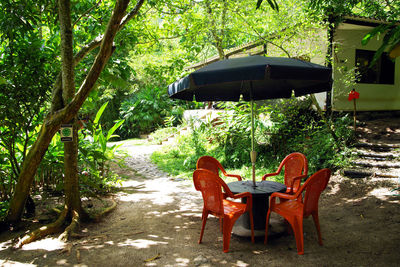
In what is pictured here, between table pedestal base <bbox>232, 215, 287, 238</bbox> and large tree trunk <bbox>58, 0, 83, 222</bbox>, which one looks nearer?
table pedestal base <bbox>232, 215, 287, 238</bbox>

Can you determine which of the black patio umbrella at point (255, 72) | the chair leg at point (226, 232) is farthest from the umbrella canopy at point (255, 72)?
the chair leg at point (226, 232)

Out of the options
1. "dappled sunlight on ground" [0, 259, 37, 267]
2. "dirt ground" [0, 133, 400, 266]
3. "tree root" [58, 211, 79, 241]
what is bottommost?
"dirt ground" [0, 133, 400, 266]

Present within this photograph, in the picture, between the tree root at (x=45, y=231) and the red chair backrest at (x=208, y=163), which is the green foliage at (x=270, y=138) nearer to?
the red chair backrest at (x=208, y=163)

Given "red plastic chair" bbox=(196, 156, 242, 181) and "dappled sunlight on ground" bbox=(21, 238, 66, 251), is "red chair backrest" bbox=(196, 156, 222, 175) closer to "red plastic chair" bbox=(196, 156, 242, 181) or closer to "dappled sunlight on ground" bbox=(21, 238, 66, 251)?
"red plastic chair" bbox=(196, 156, 242, 181)

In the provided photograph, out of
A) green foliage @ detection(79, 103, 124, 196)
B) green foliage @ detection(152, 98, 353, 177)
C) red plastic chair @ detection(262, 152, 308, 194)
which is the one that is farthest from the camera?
green foliage @ detection(152, 98, 353, 177)

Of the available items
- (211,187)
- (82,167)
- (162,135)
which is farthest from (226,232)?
(162,135)

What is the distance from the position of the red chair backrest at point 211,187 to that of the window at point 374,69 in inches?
354

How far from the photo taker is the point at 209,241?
3738 mm

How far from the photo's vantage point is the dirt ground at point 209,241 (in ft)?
10.5

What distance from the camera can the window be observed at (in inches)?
402

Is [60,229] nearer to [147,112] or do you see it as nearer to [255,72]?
[255,72]

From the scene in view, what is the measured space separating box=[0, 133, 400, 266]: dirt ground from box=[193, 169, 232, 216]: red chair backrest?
50cm

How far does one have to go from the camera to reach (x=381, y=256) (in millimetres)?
3182

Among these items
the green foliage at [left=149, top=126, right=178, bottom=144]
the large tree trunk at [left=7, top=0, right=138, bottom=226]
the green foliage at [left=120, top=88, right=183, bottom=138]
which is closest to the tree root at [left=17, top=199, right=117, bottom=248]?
the large tree trunk at [left=7, top=0, right=138, bottom=226]
